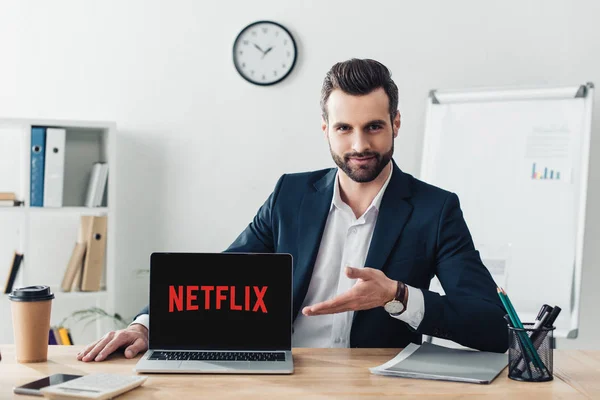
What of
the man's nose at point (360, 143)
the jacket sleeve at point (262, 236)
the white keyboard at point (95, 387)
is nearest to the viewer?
the white keyboard at point (95, 387)

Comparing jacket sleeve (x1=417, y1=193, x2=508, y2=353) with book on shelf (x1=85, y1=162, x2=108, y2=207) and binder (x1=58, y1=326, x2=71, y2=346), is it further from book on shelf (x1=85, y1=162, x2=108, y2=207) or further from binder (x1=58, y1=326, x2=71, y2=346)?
binder (x1=58, y1=326, x2=71, y2=346)

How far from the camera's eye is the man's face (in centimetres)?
182

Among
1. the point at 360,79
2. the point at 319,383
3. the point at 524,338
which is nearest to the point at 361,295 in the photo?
the point at 319,383

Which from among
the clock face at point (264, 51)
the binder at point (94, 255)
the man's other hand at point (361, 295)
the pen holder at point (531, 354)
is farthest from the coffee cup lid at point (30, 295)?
the clock face at point (264, 51)

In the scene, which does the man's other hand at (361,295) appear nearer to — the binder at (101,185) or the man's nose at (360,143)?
the man's nose at (360,143)

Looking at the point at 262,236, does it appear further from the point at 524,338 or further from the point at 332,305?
the point at 524,338

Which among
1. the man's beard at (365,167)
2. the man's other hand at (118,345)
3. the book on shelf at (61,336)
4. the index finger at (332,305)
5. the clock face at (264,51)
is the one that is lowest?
the book on shelf at (61,336)

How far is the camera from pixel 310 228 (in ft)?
6.22

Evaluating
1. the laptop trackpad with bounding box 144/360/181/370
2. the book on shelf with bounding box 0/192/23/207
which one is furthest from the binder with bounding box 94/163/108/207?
the laptop trackpad with bounding box 144/360/181/370

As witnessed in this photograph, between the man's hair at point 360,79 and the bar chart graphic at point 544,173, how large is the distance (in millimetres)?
1311

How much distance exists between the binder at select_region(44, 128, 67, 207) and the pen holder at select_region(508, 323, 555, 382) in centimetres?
231

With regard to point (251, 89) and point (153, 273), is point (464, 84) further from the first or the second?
point (153, 273)

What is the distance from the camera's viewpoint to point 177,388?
1214 millimetres

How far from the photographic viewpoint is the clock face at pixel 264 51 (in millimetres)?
3377
